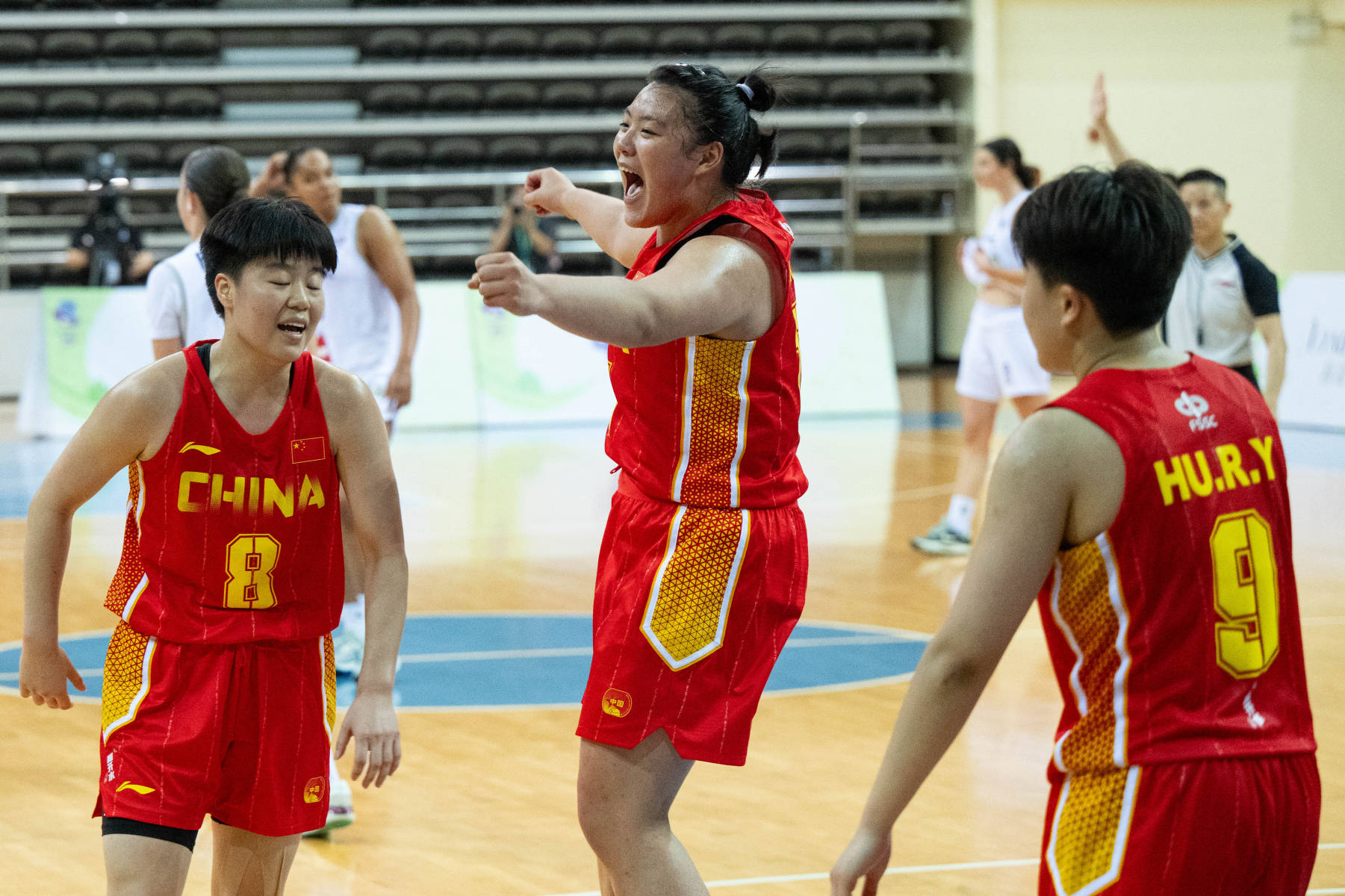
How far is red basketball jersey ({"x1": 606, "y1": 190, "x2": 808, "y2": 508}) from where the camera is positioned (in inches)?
98.6

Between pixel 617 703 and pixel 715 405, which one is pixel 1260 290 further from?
pixel 617 703

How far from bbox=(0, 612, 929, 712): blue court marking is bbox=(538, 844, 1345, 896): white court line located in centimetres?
159

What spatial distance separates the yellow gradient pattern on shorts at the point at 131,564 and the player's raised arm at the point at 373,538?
0.31m

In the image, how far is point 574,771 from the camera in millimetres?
4414

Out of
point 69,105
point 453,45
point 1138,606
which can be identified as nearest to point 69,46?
point 69,105

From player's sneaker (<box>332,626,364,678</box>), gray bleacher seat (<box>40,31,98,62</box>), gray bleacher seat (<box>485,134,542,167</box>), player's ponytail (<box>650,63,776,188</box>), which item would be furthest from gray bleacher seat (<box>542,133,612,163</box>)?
player's ponytail (<box>650,63,776,188</box>)

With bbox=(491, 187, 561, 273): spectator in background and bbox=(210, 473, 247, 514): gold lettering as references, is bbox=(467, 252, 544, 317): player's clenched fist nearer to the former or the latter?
bbox=(210, 473, 247, 514): gold lettering

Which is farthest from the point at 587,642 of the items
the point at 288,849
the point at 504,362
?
the point at 504,362

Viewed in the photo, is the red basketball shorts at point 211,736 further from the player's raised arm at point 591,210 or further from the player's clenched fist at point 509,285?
the player's raised arm at point 591,210

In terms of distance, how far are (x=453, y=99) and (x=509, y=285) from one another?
15.5 metres

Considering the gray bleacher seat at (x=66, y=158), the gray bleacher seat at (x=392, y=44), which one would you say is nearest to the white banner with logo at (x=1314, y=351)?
the gray bleacher seat at (x=392, y=44)

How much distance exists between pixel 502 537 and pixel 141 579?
5.37 metres

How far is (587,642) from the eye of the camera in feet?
19.3

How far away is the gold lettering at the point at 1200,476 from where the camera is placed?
5.61ft
